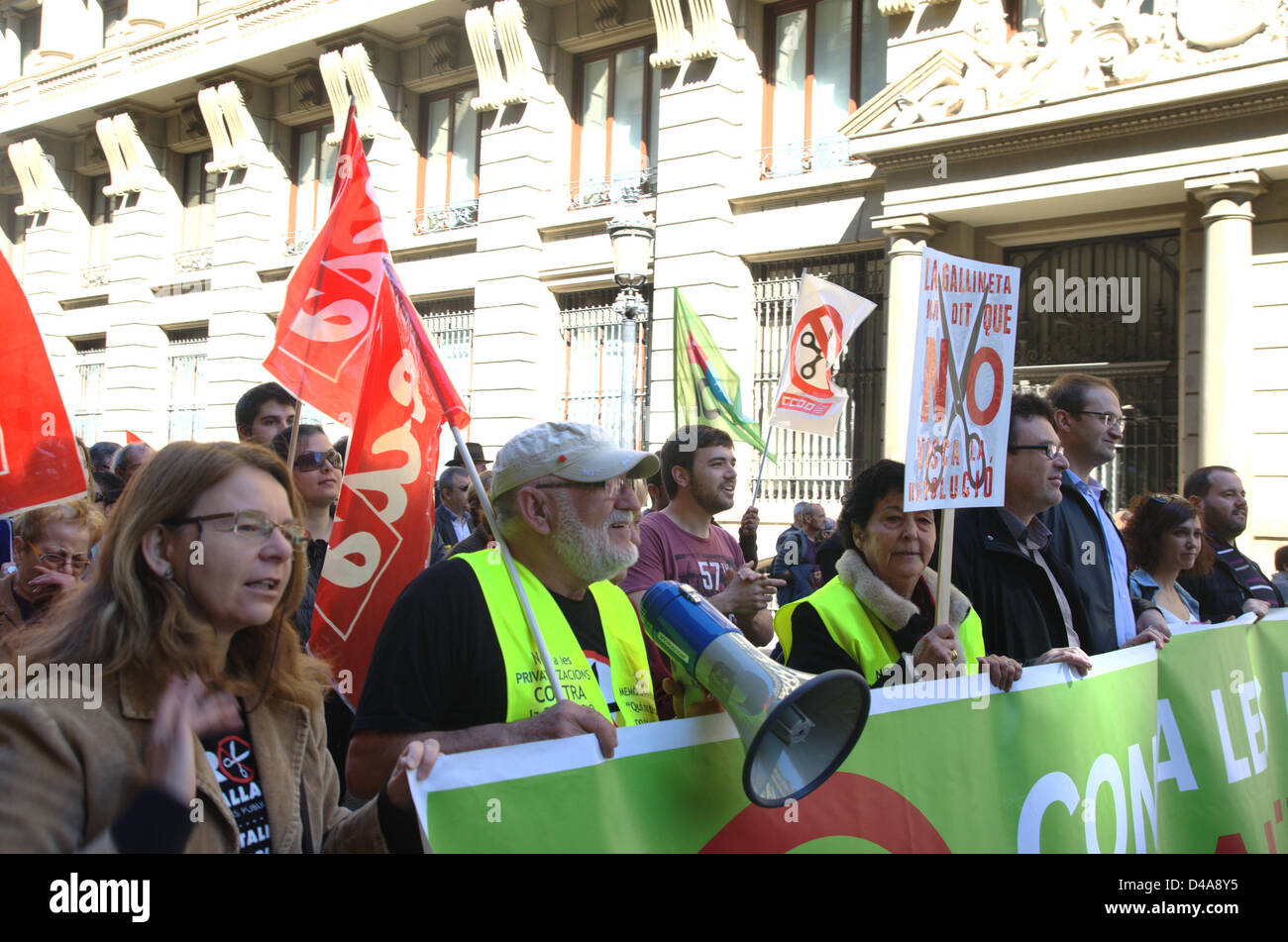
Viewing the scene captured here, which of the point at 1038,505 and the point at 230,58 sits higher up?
the point at 230,58

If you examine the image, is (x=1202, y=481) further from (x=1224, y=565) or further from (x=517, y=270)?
(x=517, y=270)

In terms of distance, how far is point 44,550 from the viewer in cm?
384

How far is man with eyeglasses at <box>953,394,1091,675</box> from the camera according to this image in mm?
3717

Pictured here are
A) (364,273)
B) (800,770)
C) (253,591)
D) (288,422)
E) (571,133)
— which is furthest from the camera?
(571,133)

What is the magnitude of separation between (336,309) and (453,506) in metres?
4.24

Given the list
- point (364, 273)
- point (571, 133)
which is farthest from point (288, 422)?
point (571, 133)

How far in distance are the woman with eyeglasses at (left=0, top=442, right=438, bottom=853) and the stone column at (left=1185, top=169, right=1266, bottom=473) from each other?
949cm

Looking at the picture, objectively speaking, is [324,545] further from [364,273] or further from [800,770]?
[800,770]

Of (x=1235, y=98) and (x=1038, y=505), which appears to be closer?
(x=1038, y=505)

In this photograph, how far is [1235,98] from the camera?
31.7ft

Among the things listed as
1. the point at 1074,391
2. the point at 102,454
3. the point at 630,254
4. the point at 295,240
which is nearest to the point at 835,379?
the point at 630,254
